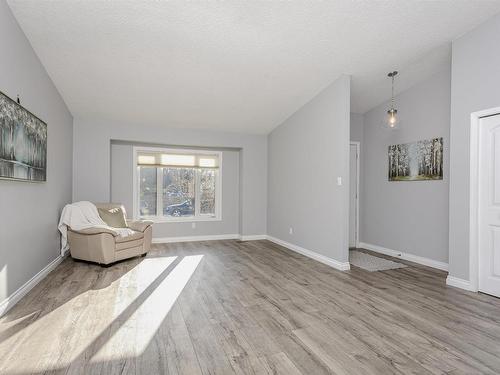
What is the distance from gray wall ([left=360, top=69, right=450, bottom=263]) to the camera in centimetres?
430

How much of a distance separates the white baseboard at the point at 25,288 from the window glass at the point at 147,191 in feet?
6.53

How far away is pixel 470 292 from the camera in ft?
10.7

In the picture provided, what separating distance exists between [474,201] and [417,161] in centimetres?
149

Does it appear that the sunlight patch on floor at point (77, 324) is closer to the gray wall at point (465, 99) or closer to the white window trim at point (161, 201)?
the white window trim at point (161, 201)

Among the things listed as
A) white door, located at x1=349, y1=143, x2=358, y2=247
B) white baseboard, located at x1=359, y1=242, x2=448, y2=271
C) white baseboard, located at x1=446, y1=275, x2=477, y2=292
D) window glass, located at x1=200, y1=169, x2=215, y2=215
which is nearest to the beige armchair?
window glass, located at x1=200, y1=169, x2=215, y2=215

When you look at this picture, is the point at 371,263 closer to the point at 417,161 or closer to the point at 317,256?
the point at 317,256

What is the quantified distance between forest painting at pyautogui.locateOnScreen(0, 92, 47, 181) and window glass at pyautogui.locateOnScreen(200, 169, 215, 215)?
3.28m

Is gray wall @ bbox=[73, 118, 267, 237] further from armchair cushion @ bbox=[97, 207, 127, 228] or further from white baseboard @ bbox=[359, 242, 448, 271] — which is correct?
white baseboard @ bbox=[359, 242, 448, 271]

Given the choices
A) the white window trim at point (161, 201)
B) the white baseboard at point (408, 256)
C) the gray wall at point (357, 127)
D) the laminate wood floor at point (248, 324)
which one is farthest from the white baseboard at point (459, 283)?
the white window trim at point (161, 201)

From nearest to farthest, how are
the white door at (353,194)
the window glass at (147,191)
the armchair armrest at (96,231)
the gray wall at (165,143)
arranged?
1. the armchair armrest at (96,231)
2. the gray wall at (165,143)
3. the white door at (353,194)
4. the window glass at (147,191)

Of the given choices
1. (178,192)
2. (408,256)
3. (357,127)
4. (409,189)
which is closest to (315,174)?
(409,189)

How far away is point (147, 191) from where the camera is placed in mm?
6000

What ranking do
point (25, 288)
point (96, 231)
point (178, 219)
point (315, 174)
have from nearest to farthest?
point (25, 288) → point (96, 231) → point (315, 174) → point (178, 219)

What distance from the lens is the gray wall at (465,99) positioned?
315 centimetres
